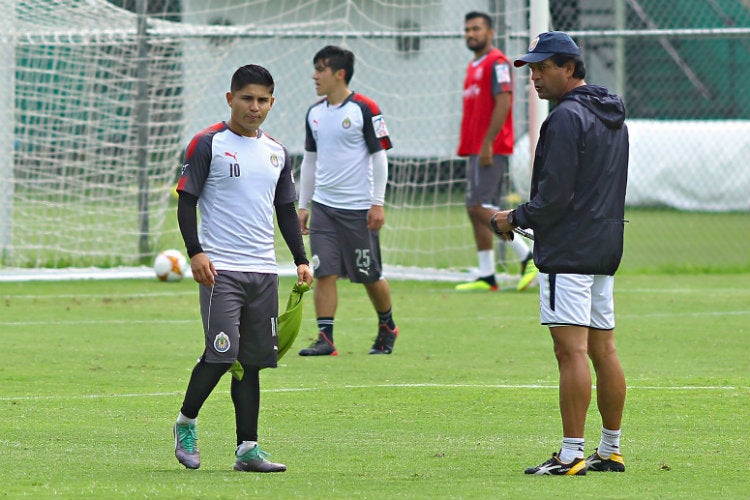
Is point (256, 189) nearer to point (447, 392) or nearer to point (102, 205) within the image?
point (447, 392)

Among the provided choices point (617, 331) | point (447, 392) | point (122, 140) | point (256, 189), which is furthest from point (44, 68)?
point (256, 189)

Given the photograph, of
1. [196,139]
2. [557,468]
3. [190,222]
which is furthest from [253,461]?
[196,139]

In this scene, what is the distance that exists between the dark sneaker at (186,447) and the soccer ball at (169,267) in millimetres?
8321

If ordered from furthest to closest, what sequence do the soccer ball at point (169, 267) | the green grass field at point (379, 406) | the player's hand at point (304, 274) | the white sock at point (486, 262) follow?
the soccer ball at point (169, 267)
the white sock at point (486, 262)
the player's hand at point (304, 274)
the green grass field at point (379, 406)

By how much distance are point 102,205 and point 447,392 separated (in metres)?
8.85

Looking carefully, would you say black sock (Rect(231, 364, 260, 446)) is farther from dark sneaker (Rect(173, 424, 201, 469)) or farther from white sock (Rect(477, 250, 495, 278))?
white sock (Rect(477, 250, 495, 278))

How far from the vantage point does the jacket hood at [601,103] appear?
584 cm

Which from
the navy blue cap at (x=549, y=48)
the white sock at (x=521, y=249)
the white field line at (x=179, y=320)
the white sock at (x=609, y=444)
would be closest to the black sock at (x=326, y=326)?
the white field line at (x=179, y=320)

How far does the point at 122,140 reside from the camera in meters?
15.8

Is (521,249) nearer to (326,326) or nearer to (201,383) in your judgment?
(326,326)

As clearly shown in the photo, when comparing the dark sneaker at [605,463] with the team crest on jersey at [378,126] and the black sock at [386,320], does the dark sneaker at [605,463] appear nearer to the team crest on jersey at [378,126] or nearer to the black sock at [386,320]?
the black sock at [386,320]

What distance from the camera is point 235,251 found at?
6027 millimetres

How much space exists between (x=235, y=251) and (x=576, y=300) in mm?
1531

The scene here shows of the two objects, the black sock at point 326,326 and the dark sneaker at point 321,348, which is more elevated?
the black sock at point 326,326
